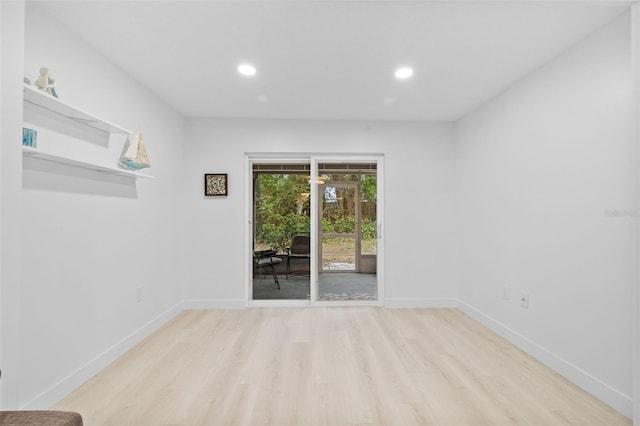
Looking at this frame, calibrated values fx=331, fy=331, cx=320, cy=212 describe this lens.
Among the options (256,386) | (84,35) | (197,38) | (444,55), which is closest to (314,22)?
(197,38)

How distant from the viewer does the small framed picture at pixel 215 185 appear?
4219 mm

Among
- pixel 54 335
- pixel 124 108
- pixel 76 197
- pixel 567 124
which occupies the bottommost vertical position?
pixel 54 335

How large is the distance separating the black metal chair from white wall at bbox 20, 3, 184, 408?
1306 mm

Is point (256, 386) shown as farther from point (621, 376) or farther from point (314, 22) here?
point (314, 22)

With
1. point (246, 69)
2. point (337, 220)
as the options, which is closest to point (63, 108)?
point (246, 69)

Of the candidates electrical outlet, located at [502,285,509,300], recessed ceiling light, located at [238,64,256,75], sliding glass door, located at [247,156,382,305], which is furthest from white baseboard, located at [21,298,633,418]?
recessed ceiling light, located at [238,64,256,75]

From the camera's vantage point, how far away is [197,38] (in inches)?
92.1

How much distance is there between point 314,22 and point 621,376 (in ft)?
9.67

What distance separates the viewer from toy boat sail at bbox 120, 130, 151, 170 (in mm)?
2750

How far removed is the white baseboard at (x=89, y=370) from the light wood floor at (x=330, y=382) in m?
0.06

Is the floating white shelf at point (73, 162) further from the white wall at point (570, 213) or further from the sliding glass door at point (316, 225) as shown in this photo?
the white wall at point (570, 213)

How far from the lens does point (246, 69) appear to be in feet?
9.24

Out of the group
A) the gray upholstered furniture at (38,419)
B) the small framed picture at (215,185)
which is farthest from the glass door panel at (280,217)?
the gray upholstered furniture at (38,419)

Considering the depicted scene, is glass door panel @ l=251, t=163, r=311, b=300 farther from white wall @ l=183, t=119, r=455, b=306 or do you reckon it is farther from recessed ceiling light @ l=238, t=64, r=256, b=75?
recessed ceiling light @ l=238, t=64, r=256, b=75
